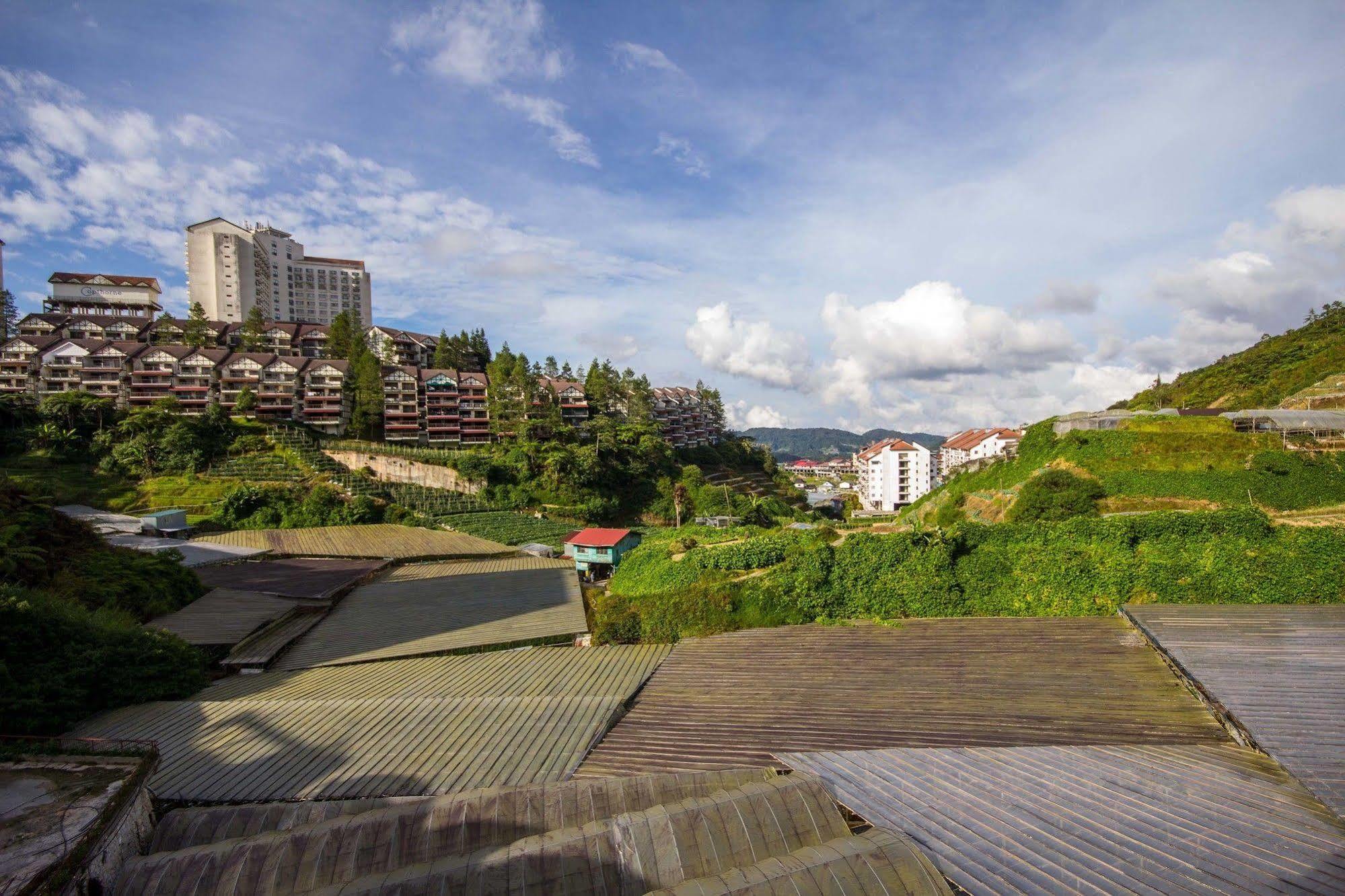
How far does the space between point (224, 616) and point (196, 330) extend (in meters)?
50.2

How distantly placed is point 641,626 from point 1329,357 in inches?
1752

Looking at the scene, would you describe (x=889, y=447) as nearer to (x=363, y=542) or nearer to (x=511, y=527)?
(x=511, y=527)

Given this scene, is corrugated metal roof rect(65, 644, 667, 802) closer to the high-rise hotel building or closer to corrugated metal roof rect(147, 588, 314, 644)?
corrugated metal roof rect(147, 588, 314, 644)

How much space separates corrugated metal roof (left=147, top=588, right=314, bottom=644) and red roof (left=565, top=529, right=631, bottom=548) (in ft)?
37.2

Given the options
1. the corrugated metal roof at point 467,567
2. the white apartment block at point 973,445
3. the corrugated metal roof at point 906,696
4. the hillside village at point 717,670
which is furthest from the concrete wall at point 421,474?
the white apartment block at point 973,445

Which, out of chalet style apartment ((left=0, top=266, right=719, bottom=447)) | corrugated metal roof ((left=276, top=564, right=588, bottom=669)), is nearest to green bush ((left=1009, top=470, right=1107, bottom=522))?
corrugated metal roof ((left=276, top=564, right=588, bottom=669))

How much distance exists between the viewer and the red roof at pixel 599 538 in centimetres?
2588

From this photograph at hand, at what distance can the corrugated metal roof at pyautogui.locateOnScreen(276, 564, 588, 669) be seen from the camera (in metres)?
14.6

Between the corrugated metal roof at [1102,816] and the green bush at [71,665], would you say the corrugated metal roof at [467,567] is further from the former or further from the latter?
the corrugated metal roof at [1102,816]

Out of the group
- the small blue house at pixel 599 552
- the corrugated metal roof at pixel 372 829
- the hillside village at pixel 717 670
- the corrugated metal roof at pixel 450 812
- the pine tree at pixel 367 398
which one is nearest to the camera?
the corrugated metal roof at pixel 372 829

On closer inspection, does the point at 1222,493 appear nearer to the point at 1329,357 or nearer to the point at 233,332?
the point at 1329,357

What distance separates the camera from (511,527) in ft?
112

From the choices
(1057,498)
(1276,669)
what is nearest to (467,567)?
(1057,498)

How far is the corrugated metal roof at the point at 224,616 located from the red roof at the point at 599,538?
37.2 ft
